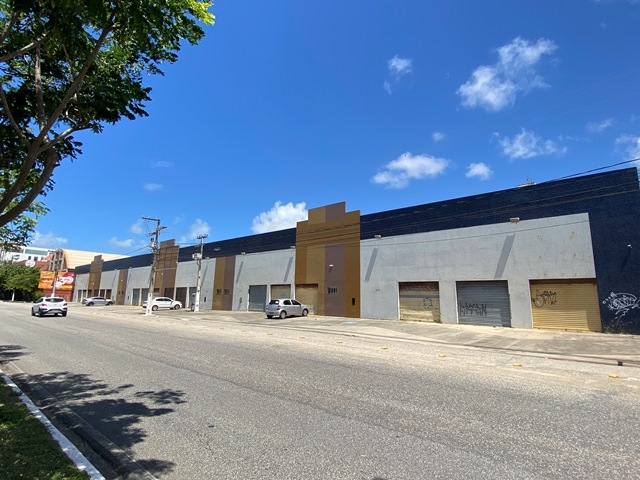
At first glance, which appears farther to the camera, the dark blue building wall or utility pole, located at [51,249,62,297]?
utility pole, located at [51,249,62,297]

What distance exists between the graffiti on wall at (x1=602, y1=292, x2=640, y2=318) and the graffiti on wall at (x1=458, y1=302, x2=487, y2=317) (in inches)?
250

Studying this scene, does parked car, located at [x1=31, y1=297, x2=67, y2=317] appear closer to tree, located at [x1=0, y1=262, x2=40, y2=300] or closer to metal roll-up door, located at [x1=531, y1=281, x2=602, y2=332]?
metal roll-up door, located at [x1=531, y1=281, x2=602, y2=332]

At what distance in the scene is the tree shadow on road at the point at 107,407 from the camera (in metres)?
4.57

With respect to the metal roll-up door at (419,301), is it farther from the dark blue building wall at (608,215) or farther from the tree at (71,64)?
the tree at (71,64)

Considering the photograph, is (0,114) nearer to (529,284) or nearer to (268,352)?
(268,352)

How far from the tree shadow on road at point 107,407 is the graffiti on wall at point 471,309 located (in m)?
22.1

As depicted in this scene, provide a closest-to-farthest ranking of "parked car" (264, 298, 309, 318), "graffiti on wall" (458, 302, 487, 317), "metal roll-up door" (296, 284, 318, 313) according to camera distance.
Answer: "graffiti on wall" (458, 302, 487, 317) → "parked car" (264, 298, 309, 318) → "metal roll-up door" (296, 284, 318, 313)

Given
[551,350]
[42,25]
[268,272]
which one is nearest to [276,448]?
[42,25]

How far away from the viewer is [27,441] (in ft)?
15.0

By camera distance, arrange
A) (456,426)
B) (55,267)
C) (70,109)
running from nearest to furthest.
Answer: (456,426), (70,109), (55,267)

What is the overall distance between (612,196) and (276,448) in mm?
23213

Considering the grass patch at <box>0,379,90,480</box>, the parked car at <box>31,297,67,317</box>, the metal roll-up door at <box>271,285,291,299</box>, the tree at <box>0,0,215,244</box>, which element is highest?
the tree at <box>0,0,215,244</box>

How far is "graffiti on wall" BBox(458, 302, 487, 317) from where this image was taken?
25.1m

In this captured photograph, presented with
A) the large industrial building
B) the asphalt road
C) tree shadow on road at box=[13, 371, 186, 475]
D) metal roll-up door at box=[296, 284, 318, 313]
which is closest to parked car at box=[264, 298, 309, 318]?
metal roll-up door at box=[296, 284, 318, 313]
